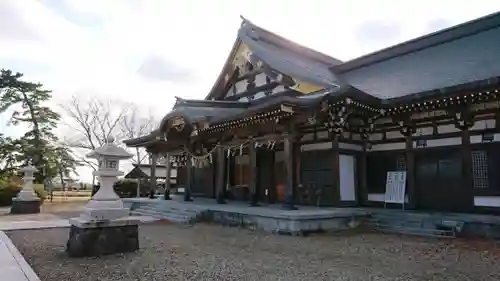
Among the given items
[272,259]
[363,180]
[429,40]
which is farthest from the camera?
[429,40]

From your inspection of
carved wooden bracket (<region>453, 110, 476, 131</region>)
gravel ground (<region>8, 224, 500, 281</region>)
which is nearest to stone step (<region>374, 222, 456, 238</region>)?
gravel ground (<region>8, 224, 500, 281</region>)

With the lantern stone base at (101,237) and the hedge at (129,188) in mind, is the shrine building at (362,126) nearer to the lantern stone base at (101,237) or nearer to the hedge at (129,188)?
the lantern stone base at (101,237)

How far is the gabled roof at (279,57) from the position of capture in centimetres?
1306

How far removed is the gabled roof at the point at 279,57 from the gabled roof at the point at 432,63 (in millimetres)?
1422

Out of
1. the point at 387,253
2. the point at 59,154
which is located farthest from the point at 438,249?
the point at 59,154

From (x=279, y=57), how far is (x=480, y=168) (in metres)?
8.10

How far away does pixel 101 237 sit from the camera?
6367 millimetres

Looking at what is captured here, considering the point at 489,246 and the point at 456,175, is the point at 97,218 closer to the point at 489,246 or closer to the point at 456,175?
the point at 489,246

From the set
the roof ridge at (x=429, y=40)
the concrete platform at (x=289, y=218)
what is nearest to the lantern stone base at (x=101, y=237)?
the concrete platform at (x=289, y=218)

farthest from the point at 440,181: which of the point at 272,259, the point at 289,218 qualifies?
the point at 272,259

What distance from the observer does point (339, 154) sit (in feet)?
35.4

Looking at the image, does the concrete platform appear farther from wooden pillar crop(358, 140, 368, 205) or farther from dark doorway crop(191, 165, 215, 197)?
dark doorway crop(191, 165, 215, 197)

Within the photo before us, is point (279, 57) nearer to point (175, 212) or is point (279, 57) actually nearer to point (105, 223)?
point (175, 212)

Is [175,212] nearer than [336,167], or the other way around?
[336,167]
